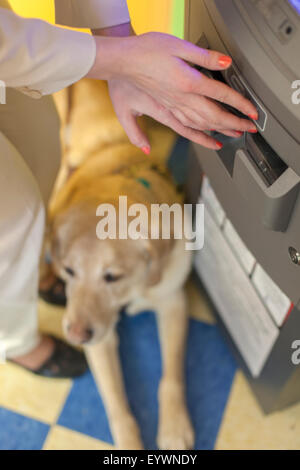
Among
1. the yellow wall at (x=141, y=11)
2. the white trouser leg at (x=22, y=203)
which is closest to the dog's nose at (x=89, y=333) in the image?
the white trouser leg at (x=22, y=203)

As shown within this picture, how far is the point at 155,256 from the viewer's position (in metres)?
0.94

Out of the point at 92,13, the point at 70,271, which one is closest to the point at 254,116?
the point at 92,13

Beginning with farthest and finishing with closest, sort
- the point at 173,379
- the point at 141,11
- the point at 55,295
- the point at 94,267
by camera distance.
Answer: the point at 55,295
the point at 173,379
the point at 94,267
the point at 141,11

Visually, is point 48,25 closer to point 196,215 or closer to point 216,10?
point 216,10

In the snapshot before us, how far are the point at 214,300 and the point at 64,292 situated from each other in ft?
1.31

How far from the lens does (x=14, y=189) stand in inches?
27.6

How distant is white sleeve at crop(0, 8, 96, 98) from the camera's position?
1.71 feet

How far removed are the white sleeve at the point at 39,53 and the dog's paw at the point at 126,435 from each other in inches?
28.6

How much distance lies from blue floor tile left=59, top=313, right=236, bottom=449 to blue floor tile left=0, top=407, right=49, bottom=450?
0.18ft

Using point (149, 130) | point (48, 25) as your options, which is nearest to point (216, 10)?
point (48, 25)

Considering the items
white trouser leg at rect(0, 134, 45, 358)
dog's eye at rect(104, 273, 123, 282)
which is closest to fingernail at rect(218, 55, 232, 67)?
white trouser leg at rect(0, 134, 45, 358)

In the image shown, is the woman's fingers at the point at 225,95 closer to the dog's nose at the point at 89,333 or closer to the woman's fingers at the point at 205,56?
the woman's fingers at the point at 205,56

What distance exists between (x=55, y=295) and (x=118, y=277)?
0.33 m

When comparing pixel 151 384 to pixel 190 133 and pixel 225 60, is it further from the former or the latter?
pixel 225 60
